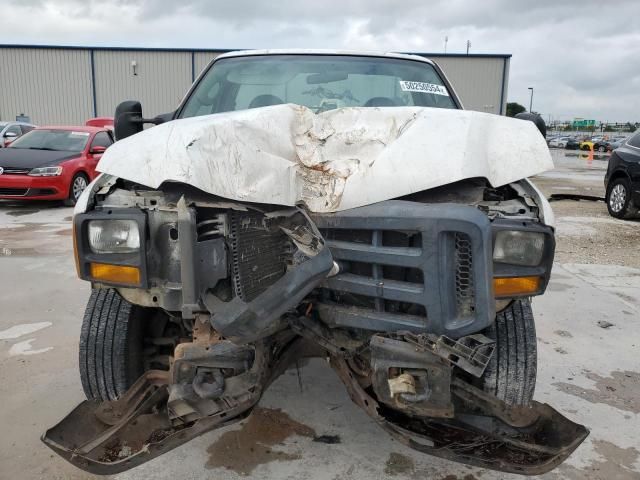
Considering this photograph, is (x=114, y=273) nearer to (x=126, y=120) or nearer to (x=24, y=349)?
(x=126, y=120)

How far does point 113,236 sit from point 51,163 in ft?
26.9

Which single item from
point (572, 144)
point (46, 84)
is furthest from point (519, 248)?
point (572, 144)

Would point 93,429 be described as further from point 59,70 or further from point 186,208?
point 59,70

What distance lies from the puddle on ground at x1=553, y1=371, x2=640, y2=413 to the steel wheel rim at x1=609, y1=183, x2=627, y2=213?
21.0 ft

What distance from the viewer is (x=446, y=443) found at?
1.94 m

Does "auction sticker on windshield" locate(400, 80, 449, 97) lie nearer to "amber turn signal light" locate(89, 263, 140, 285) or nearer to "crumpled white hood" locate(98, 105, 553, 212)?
"crumpled white hood" locate(98, 105, 553, 212)

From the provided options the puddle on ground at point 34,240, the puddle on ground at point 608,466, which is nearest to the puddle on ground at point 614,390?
the puddle on ground at point 608,466

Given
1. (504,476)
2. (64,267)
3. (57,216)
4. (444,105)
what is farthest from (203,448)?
(57,216)

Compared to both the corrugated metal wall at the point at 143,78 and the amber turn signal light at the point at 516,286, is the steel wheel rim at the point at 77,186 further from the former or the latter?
the corrugated metal wall at the point at 143,78

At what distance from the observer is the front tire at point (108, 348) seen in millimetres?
2389

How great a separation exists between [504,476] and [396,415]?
69cm

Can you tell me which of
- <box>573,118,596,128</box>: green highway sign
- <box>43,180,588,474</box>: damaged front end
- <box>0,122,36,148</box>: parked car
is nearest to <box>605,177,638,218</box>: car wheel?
<box>43,180,588,474</box>: damaged front end

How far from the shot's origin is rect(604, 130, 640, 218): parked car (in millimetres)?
8484

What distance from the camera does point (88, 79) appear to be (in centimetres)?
2392
